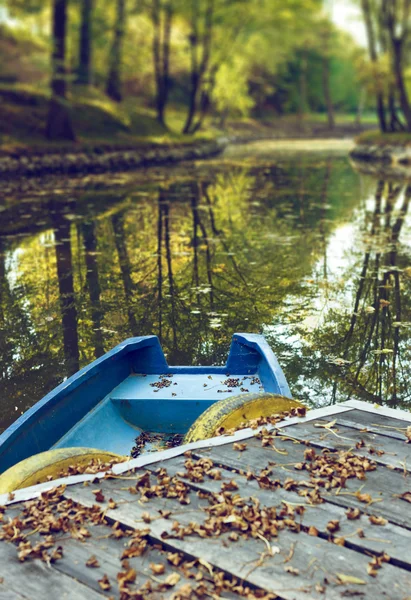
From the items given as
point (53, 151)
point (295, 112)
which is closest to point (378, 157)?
point (53, 151)

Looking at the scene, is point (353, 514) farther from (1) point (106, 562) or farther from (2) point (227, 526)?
(1) point (106, 562)

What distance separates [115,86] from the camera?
33281 millimetres

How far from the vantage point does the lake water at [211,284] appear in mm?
6609

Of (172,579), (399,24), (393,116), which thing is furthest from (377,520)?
(393,116)

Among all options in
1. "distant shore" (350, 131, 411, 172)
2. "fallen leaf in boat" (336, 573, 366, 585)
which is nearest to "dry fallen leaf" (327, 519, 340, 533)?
"fallen leaf in boat" (336, 573, 366, 585)

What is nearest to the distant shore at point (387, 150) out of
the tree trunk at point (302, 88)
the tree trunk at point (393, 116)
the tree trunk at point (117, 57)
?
the tree trunk at point (393, 116)

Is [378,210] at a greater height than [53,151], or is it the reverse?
[53,151]

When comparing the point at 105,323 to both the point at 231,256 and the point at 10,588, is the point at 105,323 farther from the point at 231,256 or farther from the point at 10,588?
the point at 10,588

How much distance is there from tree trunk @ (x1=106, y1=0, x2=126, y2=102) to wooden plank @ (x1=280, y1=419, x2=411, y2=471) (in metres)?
29.2

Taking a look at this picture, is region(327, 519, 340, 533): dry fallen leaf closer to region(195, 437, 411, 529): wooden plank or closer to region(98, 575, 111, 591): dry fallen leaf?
region(195, 437, 411, 529): wooden plank

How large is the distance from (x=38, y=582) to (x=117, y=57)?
31941 millimetres

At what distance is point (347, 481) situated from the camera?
316 centimetres

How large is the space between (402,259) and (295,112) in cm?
6183

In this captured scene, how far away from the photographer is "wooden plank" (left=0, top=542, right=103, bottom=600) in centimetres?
238
